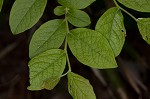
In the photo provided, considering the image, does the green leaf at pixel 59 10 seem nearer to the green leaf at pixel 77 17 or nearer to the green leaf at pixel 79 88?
the green leaf at pixel 77 17

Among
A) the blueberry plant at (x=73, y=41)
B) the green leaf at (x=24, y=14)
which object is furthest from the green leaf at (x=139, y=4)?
the green leaf at (x=24, y=14)

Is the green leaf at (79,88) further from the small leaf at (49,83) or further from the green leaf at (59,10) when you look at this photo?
the green leaf at (59,10)

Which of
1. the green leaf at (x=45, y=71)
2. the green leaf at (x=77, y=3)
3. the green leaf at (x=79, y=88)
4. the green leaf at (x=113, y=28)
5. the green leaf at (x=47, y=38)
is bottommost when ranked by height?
the green leaf at (x=79, y=88)

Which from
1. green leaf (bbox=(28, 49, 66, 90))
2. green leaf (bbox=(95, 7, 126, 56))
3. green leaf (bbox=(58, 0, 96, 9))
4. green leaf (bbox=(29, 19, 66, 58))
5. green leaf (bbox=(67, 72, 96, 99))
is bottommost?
green leaf (bbox=(67, 72, 96, 99))

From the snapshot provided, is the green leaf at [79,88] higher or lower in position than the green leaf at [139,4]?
lower

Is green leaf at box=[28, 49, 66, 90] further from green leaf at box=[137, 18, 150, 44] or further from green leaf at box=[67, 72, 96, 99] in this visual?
green leaf at box=[137, 18, 150, 44]

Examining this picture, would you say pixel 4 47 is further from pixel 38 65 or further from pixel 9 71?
pixel 38 65

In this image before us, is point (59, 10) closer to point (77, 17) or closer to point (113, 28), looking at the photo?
point (77, 17)

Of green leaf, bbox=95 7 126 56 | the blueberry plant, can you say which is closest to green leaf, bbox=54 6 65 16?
the blueberry plant
